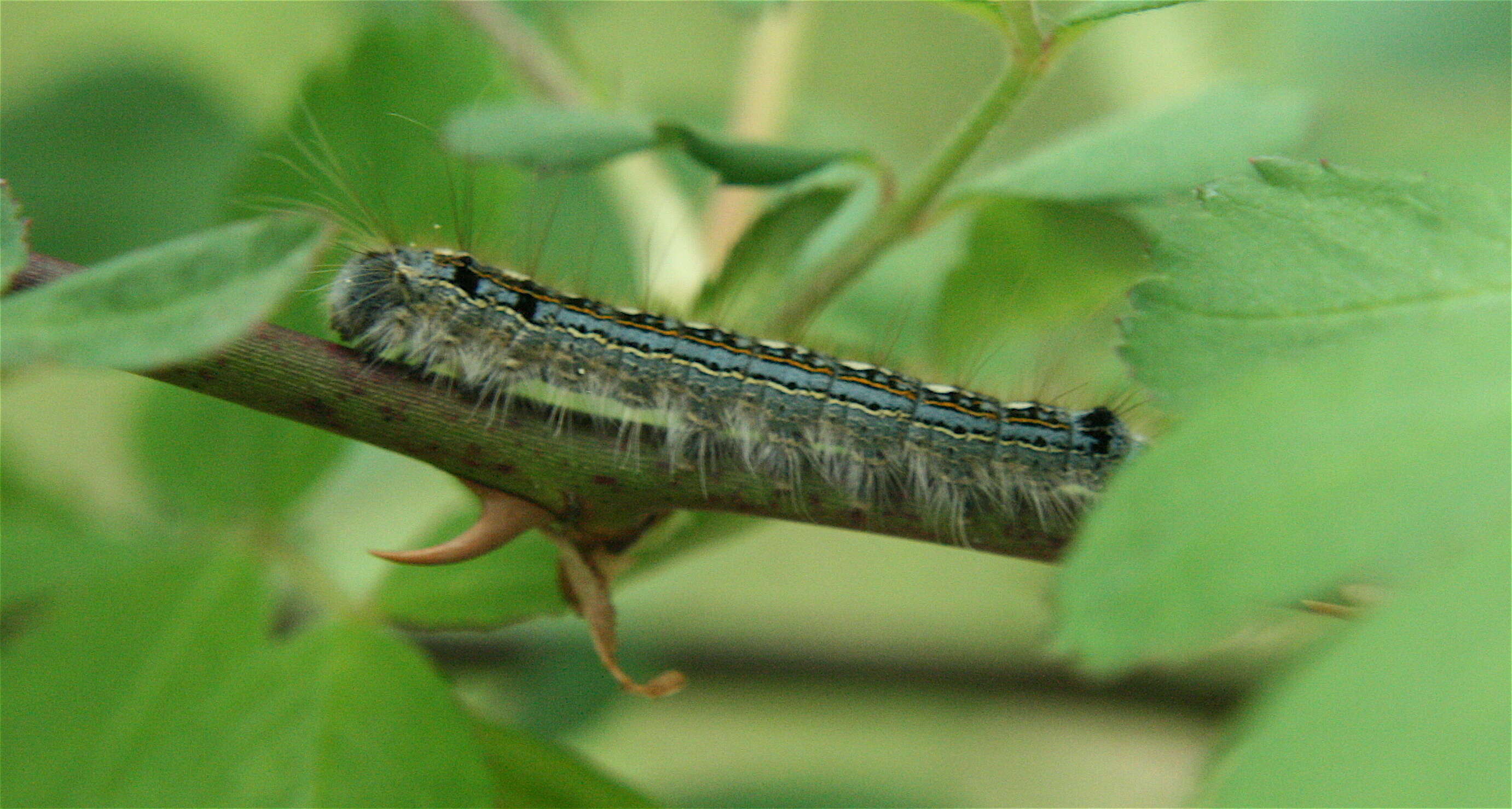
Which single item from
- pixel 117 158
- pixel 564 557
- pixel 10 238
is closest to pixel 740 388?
pixel 564 557

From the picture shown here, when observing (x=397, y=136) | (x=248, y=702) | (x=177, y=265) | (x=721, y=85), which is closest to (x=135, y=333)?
(x=177, y=265)

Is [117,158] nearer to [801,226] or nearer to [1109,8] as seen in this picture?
[801,226]

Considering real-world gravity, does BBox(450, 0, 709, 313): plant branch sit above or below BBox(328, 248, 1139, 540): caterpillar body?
above

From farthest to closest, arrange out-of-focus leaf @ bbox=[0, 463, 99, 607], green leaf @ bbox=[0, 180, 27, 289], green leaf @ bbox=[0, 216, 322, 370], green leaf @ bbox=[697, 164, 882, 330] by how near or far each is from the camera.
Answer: out-of-focus leaf @ bbox=[0, 463, 99, 607], green leaf @ bbox=[697, 164, 882, 330], green leaf @ bbox=[0, 180, 27, 289], green leaf @ bbox=[0, 216, 322, 370]

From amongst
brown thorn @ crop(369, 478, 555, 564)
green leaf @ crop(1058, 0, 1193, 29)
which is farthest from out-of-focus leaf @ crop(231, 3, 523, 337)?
green leaf @ crop(1058, 0, 1193, 29)

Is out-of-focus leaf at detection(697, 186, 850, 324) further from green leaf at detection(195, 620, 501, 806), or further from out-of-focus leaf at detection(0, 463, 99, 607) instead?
out-of-focus leaf at detection(0, 463, 99, 607)

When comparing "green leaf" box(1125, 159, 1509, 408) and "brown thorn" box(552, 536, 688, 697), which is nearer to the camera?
"green leaf" box(1125, 159, 1509, 408)

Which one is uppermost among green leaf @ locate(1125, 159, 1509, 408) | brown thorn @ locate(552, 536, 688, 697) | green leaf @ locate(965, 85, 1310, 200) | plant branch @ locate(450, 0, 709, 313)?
plant branch @ locate(450, 0, 709, 313)
